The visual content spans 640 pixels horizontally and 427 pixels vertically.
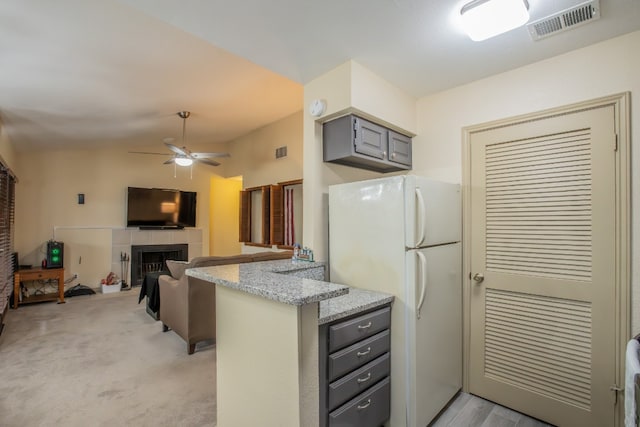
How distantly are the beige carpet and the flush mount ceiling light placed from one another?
294 centimetres

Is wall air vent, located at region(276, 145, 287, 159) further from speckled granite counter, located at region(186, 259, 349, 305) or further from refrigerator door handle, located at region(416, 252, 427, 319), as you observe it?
refrigerator door handle, located at region(416, 252, 427, 319)

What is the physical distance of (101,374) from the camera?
2.71 m

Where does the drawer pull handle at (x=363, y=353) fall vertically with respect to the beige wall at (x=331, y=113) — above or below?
below

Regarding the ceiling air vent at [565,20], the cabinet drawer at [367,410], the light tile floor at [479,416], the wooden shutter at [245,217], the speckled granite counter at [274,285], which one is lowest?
the light tile floor at [479,416]

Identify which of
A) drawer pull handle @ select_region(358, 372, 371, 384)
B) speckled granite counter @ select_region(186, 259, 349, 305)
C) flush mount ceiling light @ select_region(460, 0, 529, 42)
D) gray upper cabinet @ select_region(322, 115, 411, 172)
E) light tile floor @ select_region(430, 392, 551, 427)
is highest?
flush mount ceiling light @ select_region(460, 0, 529, 42)

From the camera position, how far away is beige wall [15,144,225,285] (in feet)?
17.2

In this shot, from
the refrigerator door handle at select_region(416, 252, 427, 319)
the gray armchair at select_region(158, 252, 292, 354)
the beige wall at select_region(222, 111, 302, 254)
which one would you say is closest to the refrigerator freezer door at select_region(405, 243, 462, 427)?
the refrigerator door handle at select_region(416, 252, 427, 319)

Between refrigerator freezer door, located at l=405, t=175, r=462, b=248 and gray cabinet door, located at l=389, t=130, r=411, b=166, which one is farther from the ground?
gray cabinet door, located at l=389, t=130, r=411, b=166

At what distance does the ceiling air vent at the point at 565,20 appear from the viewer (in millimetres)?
1616

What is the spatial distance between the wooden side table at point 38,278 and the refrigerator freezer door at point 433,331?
5.61m

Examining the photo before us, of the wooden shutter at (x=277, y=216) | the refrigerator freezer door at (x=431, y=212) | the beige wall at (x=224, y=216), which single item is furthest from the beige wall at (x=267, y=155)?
the refrigerator freezer door at (x=431, y=212)

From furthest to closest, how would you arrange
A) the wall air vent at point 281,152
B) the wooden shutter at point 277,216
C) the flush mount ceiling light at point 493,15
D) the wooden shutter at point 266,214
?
the wooden shutter at point 266,214 → the wall air vent at point 281,152 → the wooden shutter at point 277,216 → the flush mount ceiling light at point 493,15

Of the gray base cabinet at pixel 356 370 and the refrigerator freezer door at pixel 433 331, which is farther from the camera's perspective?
the refrigerator freezer door at pixel 433 331

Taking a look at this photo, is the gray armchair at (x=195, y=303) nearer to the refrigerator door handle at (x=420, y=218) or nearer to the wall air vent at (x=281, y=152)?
the refrigerator door handle at (x=420, y=218)
